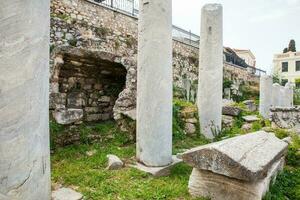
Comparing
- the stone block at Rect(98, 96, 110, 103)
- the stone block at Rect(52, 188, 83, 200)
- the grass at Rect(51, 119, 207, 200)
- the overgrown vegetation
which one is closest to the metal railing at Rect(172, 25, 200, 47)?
the stone block at Rect(98, 96, 110, 103)

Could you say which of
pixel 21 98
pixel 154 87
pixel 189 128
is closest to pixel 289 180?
pixel 154 87

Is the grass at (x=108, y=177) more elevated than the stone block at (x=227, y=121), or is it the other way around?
the stone block at (x=227, y=121)

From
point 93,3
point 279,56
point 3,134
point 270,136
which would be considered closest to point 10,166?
point 3,134

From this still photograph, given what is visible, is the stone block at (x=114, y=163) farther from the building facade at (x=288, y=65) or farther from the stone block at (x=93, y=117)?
the building facade at (x=288, y=65)

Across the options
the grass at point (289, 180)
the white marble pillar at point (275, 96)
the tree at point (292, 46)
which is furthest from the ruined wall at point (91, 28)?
the tree at point (292, 46)

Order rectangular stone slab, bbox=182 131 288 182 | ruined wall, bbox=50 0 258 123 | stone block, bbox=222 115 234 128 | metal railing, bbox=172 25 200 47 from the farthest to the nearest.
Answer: metal railing, bbox=172 25 200 47 → ruined wall, bbox=50 0 258 123 → stone block, bbox=222 115 234 128 → rectangular stone slab, bbox=182 131 288 182

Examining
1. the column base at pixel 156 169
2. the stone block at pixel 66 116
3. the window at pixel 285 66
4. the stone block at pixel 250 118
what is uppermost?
the window at pixel 285 66

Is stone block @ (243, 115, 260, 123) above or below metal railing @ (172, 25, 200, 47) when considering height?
below

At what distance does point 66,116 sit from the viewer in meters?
5.18

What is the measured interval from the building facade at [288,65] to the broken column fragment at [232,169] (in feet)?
134

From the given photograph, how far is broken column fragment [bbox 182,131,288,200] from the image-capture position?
10.1 ft

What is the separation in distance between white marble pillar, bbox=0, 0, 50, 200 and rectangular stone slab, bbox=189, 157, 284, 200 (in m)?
1.95

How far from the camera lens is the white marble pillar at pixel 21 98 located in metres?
2.58

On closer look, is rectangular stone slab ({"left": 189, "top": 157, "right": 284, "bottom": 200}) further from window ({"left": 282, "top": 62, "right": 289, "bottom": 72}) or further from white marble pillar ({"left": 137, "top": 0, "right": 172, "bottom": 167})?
window ({"left": 282, "top": 62, "right": 289, "bottom": 72})
